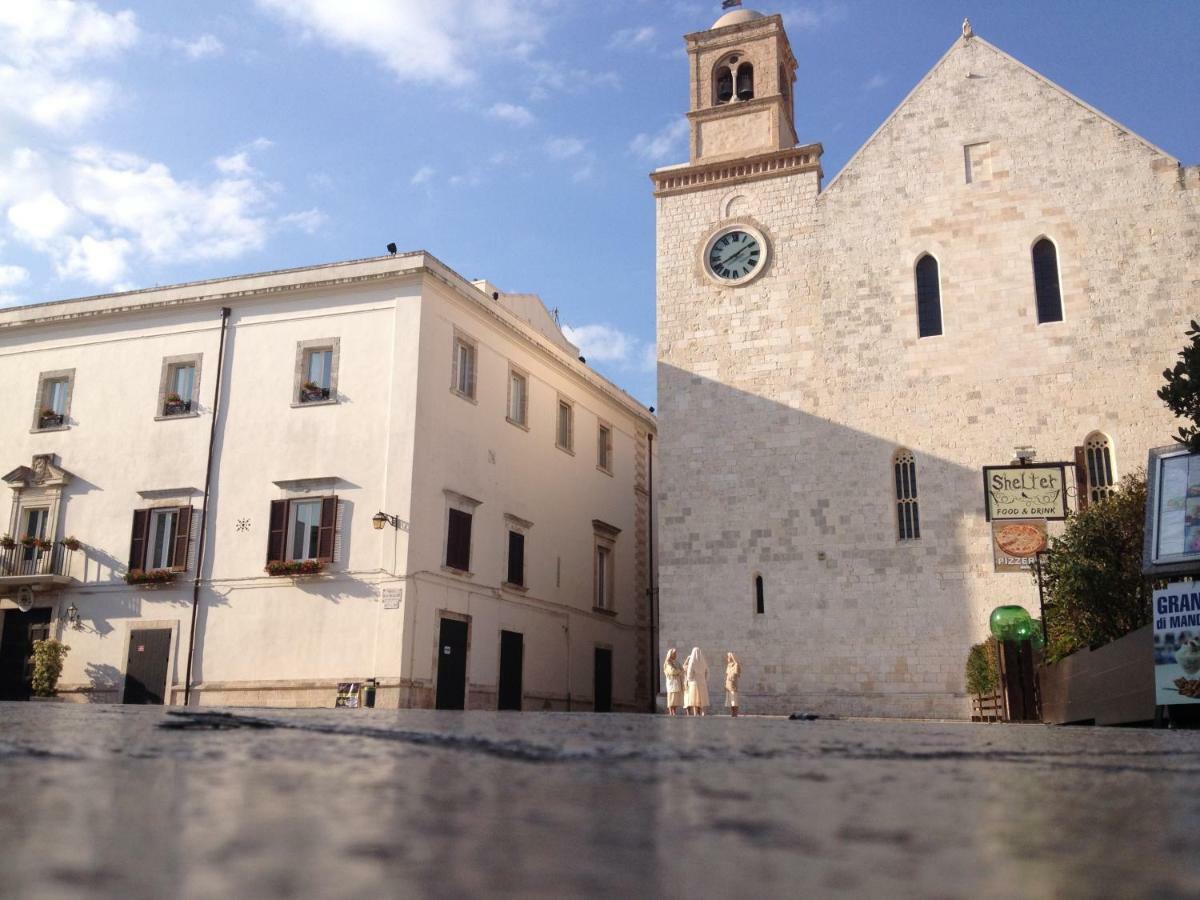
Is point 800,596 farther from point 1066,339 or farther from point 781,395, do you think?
point 1066,339

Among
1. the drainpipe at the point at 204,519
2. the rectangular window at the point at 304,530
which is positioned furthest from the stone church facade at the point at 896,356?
the drainpipe at the point at 204,519

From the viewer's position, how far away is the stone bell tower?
25172 millimetres

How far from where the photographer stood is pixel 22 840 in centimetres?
61

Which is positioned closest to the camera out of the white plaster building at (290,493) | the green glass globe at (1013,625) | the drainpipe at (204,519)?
the green glass globe at (1013,625)

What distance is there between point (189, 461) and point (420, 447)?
557 cm

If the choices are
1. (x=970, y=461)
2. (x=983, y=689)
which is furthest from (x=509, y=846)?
(x=970, y=461)

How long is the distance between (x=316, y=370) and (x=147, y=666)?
7.26 metres

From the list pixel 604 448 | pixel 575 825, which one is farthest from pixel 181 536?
pixel 575 825

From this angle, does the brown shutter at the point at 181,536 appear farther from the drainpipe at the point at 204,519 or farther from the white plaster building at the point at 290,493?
the drainpipe at the point at 204,519

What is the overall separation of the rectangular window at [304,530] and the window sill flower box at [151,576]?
2.73 metres

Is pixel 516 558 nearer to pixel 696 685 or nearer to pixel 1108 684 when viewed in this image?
pixel 696 685

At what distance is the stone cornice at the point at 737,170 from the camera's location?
80.2 feet

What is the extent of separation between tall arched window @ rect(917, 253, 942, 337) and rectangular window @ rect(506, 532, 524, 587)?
33.7 ft

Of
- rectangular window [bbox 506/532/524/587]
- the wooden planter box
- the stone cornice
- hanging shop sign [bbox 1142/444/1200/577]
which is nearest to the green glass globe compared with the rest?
the wooden planter box
